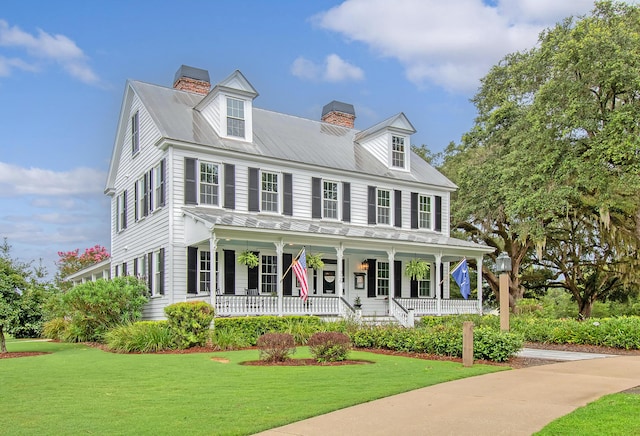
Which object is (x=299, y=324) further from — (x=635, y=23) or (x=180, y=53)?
A: (x=635, y=23)

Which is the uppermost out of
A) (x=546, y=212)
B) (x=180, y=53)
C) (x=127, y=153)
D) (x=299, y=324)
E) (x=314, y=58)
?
(x=180, y=53)

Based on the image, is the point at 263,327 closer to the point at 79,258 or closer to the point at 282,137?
the point at 282,137

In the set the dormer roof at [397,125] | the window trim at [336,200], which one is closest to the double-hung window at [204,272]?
the window trim at [336,200]

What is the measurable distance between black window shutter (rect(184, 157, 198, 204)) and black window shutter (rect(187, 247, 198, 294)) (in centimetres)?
167

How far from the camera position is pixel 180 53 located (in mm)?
25156

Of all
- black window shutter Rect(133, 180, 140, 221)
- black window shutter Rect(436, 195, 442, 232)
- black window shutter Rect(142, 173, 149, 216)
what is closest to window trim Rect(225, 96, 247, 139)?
black window shutter Rect(142, 173, 149, 216)

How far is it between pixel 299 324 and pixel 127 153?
11264 millimetres

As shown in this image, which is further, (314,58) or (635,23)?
(635,23)

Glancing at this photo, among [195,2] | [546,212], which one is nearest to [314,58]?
[195,2]

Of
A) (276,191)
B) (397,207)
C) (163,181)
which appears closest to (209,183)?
(163,181)

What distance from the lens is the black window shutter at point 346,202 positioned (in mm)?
23125

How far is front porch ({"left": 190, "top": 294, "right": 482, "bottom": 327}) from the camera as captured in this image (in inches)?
715

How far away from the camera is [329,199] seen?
23.0 meters

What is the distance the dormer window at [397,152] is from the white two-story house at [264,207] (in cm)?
5
